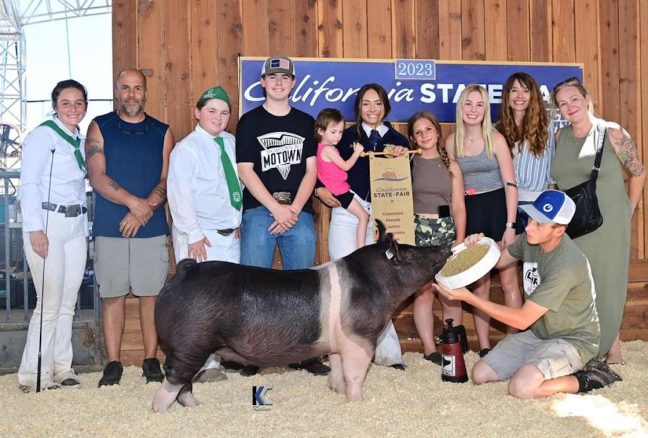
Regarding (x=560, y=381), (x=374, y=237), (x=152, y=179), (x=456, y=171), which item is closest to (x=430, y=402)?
(x=560, y=381)

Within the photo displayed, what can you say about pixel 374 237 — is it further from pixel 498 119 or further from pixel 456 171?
pixel 498 119

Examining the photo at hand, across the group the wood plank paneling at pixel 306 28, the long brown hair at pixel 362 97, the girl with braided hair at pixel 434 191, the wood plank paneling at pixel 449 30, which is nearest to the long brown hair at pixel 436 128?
the girl with braided hair at pixel 434 191

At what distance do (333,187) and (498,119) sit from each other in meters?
1.57

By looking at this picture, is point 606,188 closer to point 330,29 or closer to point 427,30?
point 427,30

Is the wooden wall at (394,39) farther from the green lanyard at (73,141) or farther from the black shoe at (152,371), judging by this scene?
the black shoe at (152,371)

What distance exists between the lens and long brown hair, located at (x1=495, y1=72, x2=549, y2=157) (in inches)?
176

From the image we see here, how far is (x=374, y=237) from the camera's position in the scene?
170 inches

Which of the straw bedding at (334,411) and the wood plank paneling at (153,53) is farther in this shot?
the wood plank paneling at (153,53)

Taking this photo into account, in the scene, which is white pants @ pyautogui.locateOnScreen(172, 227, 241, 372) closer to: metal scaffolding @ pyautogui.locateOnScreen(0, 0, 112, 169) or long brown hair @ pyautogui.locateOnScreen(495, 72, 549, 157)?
long brown hair @ pyautogui.locateOnScreen(495, 72, 549, 157)

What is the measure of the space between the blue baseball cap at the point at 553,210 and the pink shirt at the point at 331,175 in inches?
47.0

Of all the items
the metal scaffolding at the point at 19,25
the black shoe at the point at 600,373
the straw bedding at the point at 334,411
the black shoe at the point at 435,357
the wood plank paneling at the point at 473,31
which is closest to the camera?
the straw bedding at the point at 334,411

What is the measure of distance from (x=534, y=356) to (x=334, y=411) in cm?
119

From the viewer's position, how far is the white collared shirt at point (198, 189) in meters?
3.88

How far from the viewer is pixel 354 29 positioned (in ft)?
16.3
